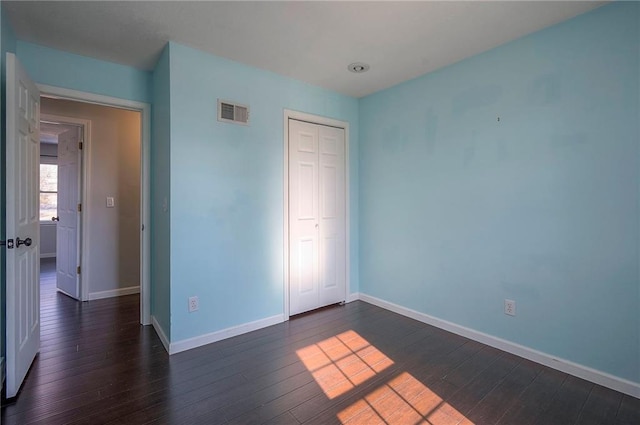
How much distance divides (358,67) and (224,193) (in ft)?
5.64

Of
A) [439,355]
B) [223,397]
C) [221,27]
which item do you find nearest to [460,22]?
[221,27]

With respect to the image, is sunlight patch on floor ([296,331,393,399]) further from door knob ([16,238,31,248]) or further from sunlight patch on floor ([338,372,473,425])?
door knob ([16,238,31,248])

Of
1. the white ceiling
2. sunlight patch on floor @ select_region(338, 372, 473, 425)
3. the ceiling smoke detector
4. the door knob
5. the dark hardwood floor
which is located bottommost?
sunlight patch on floor @ select_region(338, 372, 473, 425)

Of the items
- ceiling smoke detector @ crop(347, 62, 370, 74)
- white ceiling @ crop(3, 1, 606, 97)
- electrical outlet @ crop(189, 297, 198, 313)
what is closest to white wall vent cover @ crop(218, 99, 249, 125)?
white ceiling @ crop(3, 1, 606, 97)

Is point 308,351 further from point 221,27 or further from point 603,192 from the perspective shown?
point 221,27

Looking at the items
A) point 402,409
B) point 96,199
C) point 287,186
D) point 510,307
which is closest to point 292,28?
point 287,186

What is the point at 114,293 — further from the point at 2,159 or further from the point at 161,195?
the point at 2,159

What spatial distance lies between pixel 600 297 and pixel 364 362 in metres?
1.67

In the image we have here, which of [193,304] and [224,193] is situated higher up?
[224,193]

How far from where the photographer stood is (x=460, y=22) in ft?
7.19

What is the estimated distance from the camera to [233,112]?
2.79m

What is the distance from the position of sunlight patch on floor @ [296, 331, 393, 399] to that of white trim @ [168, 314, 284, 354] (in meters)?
0.61

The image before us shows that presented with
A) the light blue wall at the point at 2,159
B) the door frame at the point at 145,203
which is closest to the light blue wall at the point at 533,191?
the door frame at the point at 145,203

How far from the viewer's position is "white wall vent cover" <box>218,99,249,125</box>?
8.94 ft
